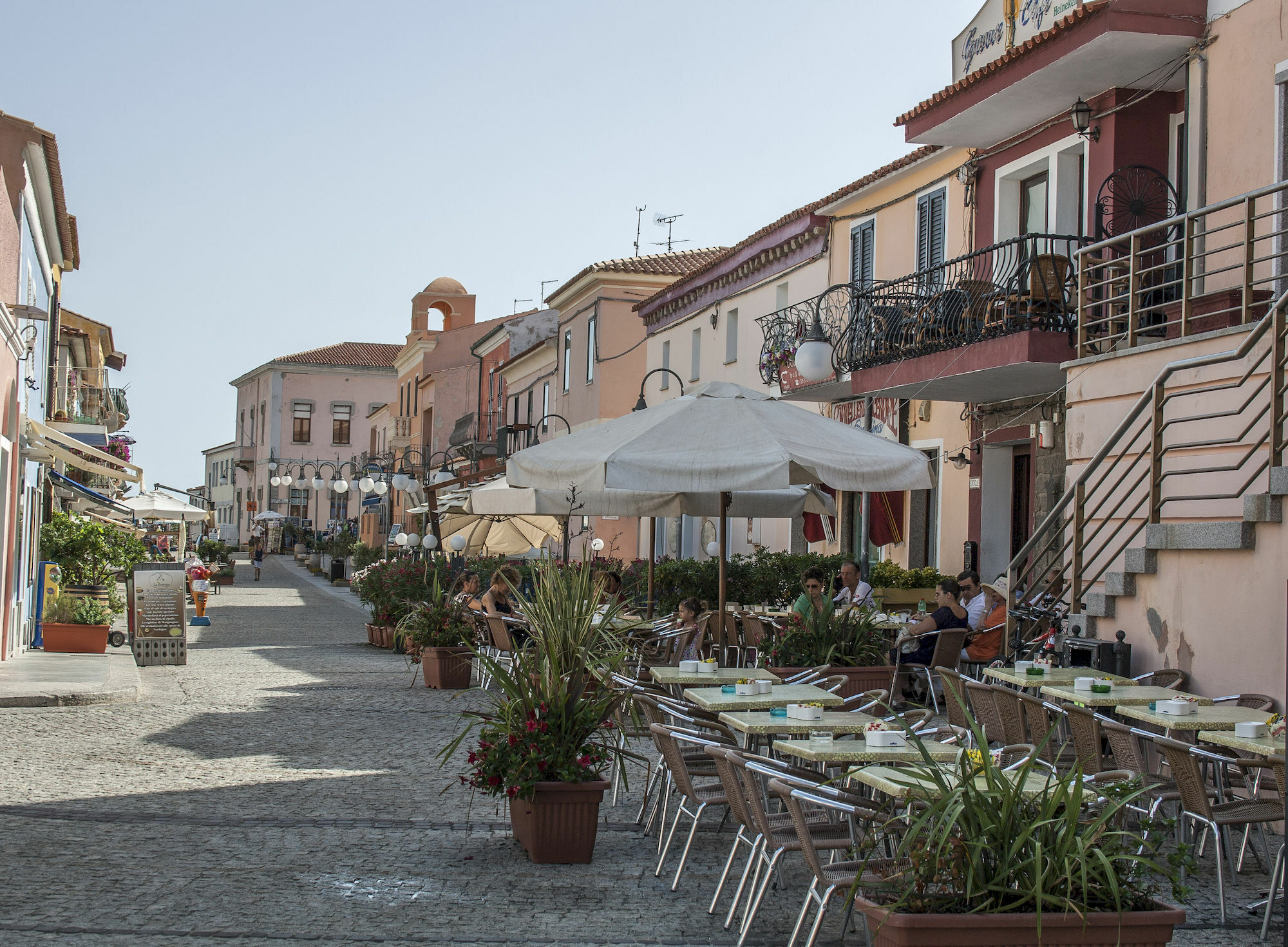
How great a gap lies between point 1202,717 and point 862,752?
2224mm

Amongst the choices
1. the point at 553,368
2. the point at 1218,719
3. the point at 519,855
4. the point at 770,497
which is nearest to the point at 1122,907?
the point at 1218,719

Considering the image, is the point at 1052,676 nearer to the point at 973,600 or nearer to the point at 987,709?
the point at 987,709

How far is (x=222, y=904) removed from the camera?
5.89m

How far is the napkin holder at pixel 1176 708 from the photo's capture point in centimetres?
700

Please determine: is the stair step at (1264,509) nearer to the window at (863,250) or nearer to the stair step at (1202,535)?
the stair step at (1202,535)

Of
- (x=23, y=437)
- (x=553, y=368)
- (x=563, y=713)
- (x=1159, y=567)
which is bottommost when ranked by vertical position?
(x=563, y=713)

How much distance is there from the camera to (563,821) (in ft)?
22.1

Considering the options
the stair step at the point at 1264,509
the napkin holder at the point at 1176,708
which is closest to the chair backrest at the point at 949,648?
the stair step at the point at 1264,509

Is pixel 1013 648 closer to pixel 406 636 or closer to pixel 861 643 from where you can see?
pixel 861 643

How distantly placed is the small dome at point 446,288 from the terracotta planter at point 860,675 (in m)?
53.9

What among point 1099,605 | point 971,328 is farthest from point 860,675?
point 971,328

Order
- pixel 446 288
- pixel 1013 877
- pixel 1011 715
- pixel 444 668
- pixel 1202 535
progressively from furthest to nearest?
1. pixel 446 288
2. pixel 444 668
3. pixel 1202 535
4. pixel 1011 715
5. pixel 1013 877

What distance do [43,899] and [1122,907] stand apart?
14.4 ft

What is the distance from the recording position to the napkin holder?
7000 mm
